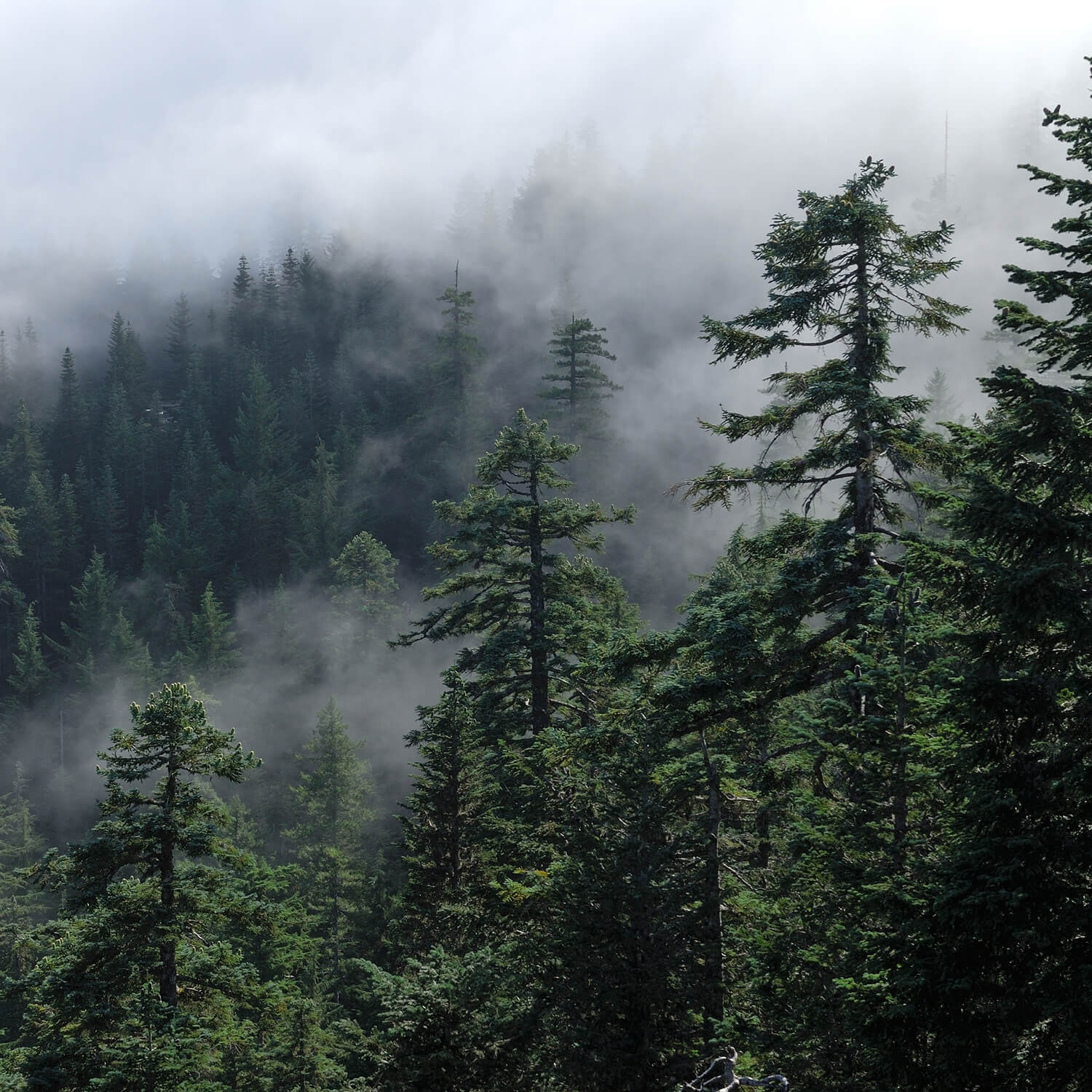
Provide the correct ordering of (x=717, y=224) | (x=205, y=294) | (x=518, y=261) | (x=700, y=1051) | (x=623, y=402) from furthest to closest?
(x=205, y=294) < (x=717, y=224) < (x=518, y=261) < (x=623, y=402) < (x=700, y=1051)

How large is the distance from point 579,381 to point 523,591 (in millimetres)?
49781

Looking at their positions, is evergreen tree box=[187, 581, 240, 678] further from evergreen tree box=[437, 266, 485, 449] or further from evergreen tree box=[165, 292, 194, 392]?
evergreen tree box=[165, 292, 194, 392]

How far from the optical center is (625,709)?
13.4 metres

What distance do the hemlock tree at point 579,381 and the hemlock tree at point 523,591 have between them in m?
38.7

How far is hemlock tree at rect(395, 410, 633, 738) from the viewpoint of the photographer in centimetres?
2269

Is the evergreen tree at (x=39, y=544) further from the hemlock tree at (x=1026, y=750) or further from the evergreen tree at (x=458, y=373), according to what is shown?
the hemlock tree at (x=1026, y=750)

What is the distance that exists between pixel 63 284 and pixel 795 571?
19638 centimetres

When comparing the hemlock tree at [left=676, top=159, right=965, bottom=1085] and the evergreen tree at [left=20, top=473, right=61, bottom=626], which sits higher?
the evergreen tree at [left=20, top=473, right=61, bottom=626]

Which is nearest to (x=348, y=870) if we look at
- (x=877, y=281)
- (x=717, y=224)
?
(x=877, y=281)

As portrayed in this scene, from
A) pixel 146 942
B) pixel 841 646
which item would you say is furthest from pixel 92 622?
pixel 841 646

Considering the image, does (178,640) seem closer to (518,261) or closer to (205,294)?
(518,261)

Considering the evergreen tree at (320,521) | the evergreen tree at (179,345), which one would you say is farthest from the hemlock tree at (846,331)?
the evergreen tree at (179,345)

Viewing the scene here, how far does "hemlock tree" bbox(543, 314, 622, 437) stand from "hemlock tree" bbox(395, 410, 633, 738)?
1522 inches

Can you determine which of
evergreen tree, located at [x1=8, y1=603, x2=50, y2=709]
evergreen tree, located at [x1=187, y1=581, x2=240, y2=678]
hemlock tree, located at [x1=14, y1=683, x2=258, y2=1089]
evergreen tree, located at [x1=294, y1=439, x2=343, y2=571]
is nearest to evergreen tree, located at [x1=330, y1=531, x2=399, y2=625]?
evergreen tree, located at [x1=187, y1=581, x2=240, y2=678]
